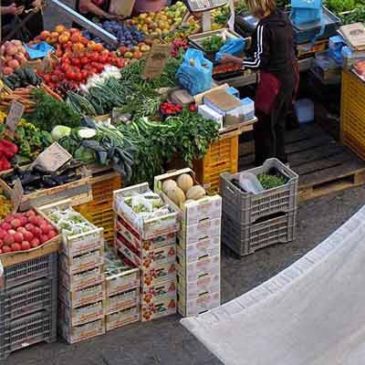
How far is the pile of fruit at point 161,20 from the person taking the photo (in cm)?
1048

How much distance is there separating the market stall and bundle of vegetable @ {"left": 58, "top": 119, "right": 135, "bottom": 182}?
11 mm

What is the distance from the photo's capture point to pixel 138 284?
26.2 ft

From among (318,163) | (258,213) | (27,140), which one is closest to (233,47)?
(318,163)

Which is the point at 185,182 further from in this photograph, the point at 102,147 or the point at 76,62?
the point at 76,62

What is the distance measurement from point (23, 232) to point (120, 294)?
0.79 metres

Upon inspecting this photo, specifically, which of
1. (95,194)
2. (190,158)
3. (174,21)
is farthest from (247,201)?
(174,21)

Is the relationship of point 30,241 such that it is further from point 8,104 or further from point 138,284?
point 8,104

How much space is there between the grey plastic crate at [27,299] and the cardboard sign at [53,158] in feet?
2.79

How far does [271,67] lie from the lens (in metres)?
9.23

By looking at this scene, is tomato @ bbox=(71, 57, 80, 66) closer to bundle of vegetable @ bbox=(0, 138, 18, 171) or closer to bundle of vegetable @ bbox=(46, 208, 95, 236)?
bundle of vegetable @ bbox=(0, 138, 18, 171)

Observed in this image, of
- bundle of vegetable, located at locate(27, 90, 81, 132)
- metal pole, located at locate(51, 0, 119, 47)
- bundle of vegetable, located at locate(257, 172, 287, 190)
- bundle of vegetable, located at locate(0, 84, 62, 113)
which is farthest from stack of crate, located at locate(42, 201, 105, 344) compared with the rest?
metal pole, located at locate(51, 0, 119, 47)

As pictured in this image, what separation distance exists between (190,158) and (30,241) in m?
1.50

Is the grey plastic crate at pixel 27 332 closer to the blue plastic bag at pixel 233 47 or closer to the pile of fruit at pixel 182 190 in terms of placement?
the pile of fruit at pixel 182 190

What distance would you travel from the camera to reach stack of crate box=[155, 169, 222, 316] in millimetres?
7867
